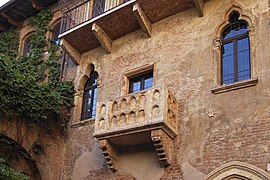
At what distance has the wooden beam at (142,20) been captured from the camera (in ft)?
39.0

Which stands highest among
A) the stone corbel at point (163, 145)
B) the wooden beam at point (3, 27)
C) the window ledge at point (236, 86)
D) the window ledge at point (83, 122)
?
the wooden beam at point (3, 27)

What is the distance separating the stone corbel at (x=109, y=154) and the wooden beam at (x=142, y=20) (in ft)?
11.1

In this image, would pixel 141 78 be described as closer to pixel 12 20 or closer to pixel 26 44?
pixel 26 44

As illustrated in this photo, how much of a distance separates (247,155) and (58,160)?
5.95 meters

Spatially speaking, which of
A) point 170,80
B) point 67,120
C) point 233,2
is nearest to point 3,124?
point 67,120

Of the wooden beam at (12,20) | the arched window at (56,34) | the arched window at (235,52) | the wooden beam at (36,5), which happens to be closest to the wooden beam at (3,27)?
the wooden beam at (12,20)

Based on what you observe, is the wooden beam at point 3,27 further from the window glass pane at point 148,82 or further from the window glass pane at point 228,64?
the window glass pane at point 228,64

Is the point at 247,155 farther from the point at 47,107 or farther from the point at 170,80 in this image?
the point at 47,107

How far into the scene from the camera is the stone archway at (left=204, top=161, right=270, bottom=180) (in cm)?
886

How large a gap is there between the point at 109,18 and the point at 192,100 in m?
3.73

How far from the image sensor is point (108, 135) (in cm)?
1084

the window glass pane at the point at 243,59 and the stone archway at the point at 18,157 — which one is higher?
the window glass pane at the point at 243,59

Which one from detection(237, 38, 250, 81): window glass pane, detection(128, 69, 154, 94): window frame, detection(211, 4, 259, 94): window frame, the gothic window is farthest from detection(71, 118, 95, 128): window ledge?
the gothic window

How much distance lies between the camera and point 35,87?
12320 mm
